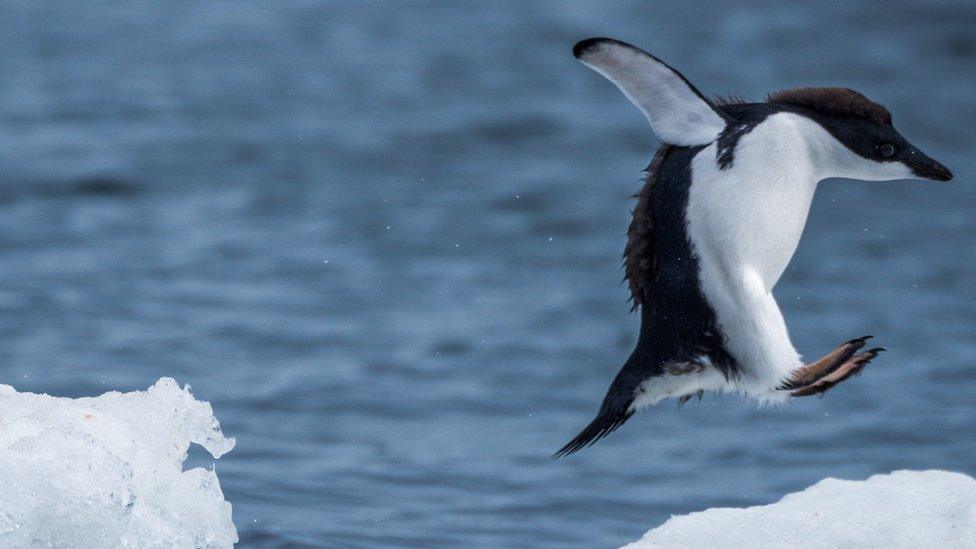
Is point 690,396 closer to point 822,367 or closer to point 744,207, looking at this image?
point 822,367

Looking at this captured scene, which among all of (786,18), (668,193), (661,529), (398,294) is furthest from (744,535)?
(786,18)

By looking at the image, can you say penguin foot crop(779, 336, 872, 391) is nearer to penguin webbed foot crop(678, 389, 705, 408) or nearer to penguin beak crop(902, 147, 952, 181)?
penguin webbed foot crop(678, 389, 705, 408)

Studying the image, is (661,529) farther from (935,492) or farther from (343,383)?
(343,383)

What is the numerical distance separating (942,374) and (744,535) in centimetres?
415

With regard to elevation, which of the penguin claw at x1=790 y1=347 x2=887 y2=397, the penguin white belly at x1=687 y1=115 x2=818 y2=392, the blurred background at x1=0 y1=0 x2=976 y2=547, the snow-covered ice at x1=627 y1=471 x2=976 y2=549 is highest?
the blurred background at x1=0 y1=0 x2=976 y2=547

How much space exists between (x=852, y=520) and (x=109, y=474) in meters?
1.94

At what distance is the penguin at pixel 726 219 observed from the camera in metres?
3.74

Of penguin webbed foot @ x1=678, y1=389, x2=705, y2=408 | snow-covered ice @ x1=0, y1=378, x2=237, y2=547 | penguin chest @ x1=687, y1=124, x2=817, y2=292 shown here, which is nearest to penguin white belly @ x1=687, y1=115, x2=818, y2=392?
penguin chest @ x1=687, y1=124, x2=817, y2=292

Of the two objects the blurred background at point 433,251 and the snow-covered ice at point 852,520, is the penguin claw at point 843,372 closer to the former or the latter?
the snow-covered ice at point 852,520

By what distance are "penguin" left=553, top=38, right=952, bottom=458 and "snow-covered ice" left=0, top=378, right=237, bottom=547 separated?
1.00 m

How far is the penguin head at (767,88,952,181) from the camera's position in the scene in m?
3.86

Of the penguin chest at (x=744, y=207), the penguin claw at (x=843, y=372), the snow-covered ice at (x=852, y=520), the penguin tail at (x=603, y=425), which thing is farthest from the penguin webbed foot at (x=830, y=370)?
the snow-covered ice at (x=852, y=520)

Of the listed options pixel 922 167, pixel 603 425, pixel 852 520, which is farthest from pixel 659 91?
pixel 852 520

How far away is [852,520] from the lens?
4465 mm
